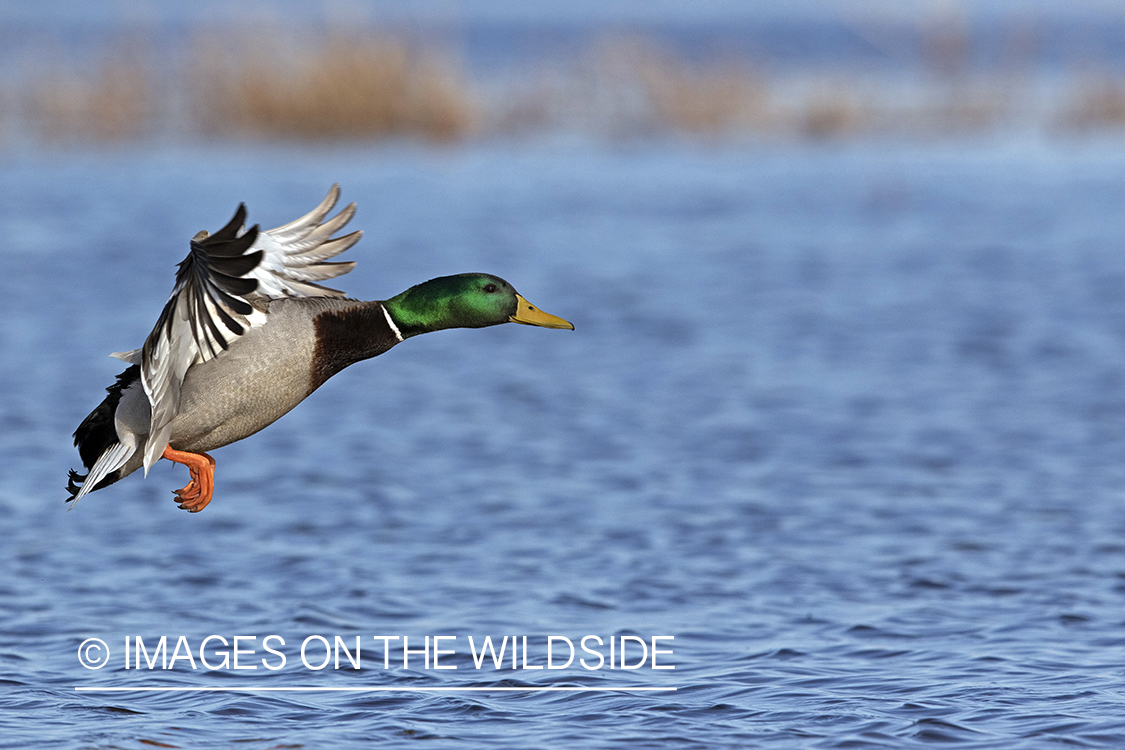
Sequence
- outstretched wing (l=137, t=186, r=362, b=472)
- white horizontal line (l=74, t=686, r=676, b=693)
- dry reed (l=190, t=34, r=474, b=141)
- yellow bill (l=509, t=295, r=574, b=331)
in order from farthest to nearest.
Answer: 1. dry reed (l=190, t=34, r=474, b=141)
2. white horizontal line (l=74, t=686, r=676, b=693)
3. yellow bill (l=509, t=295, r=574, b=331)
4. outstretched wing (l=137, t=186, r=362, b=472)

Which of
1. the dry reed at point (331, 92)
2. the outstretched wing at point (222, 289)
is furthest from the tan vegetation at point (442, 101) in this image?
the outstretched wing at point (222, 289)

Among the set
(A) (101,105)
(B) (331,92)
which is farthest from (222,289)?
(A) (101,105)

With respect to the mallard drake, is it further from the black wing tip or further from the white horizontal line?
the white horizontal line

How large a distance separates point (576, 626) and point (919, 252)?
12214mm

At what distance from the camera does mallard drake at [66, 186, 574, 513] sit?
5.00m

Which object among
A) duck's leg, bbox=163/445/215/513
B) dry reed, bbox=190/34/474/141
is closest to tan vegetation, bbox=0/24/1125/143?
dry reed, bbox=190/34/474/141

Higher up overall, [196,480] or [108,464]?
[108,464]

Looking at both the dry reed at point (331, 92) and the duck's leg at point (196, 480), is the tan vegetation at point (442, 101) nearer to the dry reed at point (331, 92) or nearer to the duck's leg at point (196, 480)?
the dry reed at point (331, 92)

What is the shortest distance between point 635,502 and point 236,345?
4580 millimetres

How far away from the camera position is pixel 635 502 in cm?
951

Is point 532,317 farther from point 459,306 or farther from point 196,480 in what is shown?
point 196,480

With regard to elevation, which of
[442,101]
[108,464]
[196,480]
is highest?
[442,101]

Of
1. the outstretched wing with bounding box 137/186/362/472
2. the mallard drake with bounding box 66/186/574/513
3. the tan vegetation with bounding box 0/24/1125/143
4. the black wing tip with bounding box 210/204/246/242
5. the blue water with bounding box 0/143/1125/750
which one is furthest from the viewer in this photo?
the tan vegetation with bounding box 0/24/1125/143

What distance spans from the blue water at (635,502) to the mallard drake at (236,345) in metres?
1.24
